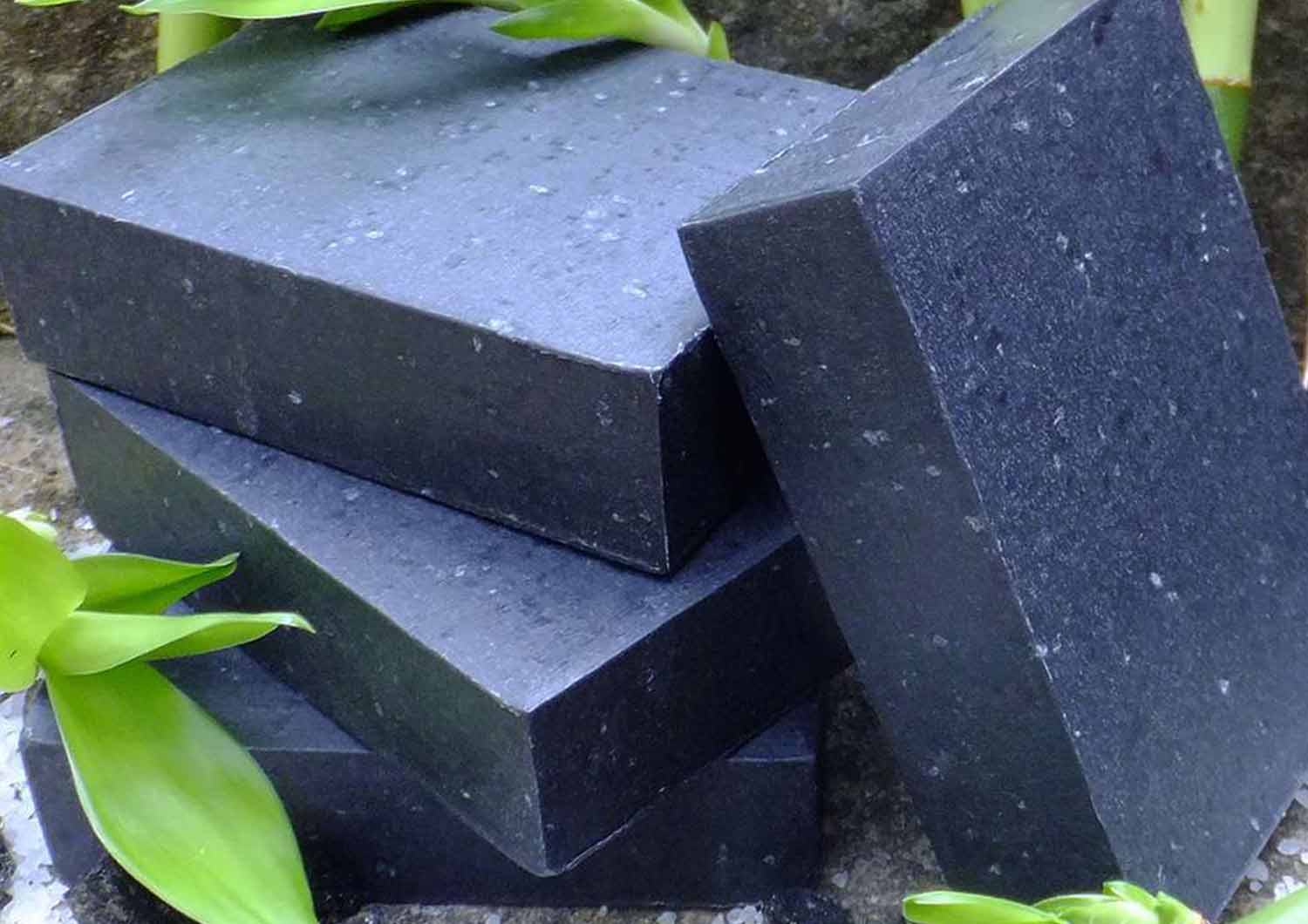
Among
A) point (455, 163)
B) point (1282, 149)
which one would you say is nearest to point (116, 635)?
point (455, 163)

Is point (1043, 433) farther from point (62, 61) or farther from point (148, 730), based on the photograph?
point (62, 61)

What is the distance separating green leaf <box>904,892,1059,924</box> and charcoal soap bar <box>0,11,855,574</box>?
19cm

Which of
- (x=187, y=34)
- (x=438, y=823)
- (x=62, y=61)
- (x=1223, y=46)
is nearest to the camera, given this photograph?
(x=438, y=823)

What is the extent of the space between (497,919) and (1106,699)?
32 centimetres

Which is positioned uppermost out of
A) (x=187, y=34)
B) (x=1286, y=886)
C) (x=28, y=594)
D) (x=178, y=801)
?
(x=187, y=34)

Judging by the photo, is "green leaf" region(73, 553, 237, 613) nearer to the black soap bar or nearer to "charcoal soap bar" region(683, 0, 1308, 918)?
the black soap bar

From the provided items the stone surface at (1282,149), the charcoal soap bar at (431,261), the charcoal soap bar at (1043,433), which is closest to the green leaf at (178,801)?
the charcoal soap bar at (431,261)

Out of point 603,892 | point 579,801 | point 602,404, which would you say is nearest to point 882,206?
point 602,404

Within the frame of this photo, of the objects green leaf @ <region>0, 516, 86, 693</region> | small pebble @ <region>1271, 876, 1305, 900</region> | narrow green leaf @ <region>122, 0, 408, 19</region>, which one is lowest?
small pebble @ <region>1271, 876, 1305, 900</region>

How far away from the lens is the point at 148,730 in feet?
2.50

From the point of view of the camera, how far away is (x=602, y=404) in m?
0.69

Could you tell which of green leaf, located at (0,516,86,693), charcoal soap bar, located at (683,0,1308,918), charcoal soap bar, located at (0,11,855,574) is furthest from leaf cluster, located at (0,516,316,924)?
charcoal soap bar, located at (683,0,1308,918)

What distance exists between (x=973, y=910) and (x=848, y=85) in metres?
0.70

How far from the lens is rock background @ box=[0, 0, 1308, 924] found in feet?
2.66
